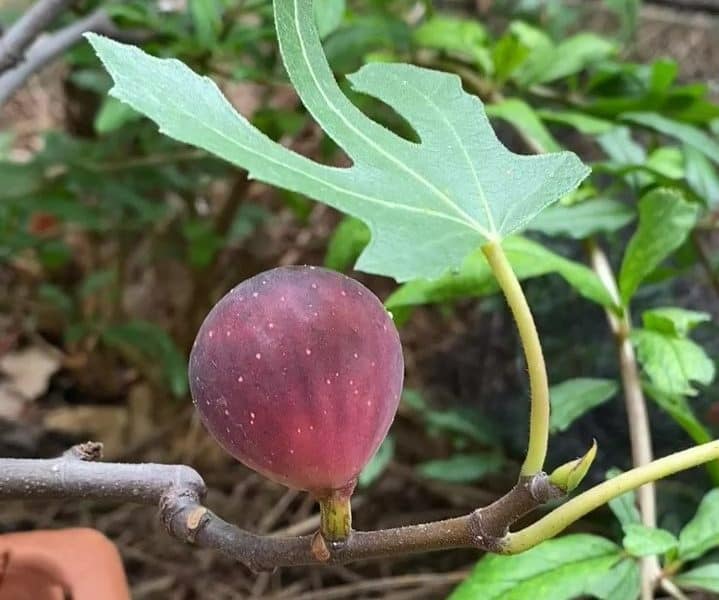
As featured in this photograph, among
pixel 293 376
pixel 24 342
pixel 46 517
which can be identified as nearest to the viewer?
pixel 293 376

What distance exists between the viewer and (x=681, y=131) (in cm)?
77

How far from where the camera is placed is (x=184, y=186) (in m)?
0.99

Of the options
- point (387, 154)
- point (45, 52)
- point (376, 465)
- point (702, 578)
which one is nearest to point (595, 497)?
point (387, 154)

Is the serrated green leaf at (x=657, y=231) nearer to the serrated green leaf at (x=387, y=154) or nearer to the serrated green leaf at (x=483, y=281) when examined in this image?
the serrated green leaf at (x=483, y=281)

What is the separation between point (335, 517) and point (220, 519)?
0.19ft

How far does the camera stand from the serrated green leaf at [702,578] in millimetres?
516

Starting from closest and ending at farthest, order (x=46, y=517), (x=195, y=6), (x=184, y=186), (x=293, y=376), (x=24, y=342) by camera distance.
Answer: (x=293, y=376)
(x=195, y=6)
(x=46, y=517)
(x=184, y=186)
(x=24, y=342)

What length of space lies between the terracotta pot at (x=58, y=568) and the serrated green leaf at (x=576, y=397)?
0.30 meters

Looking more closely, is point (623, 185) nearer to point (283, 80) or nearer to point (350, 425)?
point (283, 80)

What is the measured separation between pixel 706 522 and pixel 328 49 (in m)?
0.52

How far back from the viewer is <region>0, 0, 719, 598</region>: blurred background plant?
→ 64 cm

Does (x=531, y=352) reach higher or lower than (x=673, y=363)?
higher

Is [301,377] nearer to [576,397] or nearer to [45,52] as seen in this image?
[576,397]

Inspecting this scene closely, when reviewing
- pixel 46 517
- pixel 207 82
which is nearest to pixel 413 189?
pixel 207 82
